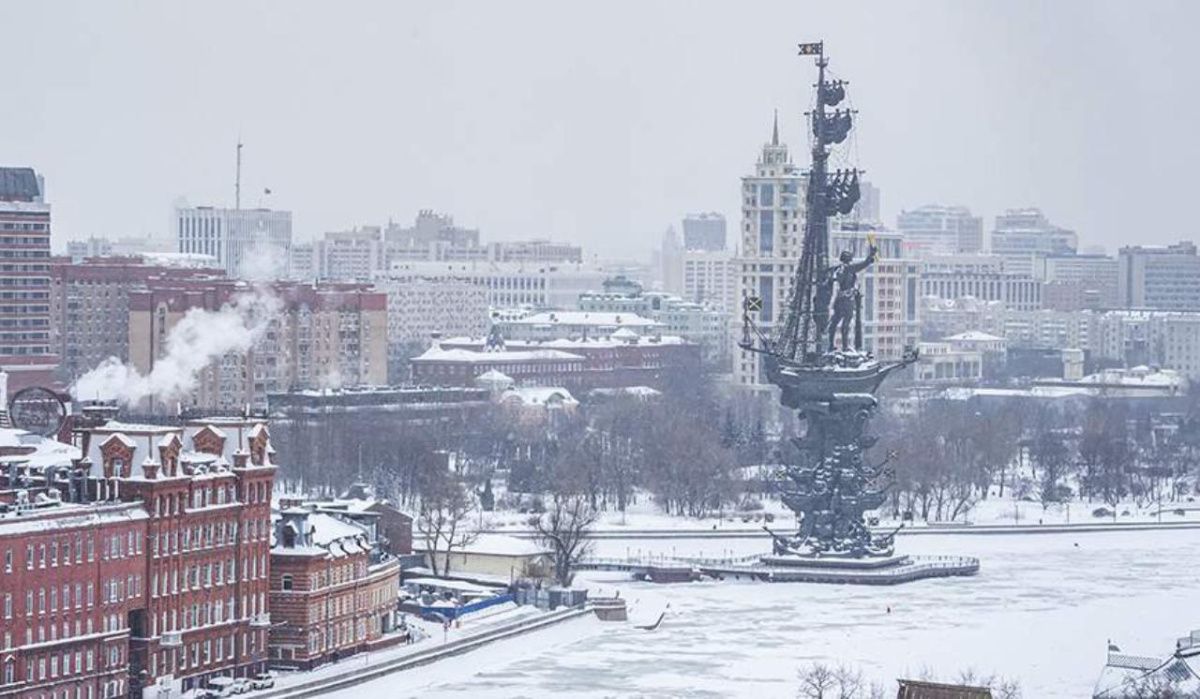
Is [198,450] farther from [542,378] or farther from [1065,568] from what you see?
[542,378]

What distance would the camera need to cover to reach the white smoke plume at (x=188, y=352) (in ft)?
283

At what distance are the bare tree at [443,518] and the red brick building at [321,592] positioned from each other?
33.6ft

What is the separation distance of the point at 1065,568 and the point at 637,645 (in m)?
18.6

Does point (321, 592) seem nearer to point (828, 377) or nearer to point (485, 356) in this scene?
point (828, 377)

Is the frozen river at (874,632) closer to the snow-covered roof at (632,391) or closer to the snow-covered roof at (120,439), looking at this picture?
the snow-covered roof at (120,439)

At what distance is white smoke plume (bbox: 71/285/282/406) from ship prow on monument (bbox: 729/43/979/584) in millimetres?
17788

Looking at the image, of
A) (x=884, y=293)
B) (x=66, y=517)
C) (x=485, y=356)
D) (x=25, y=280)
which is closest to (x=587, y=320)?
(x=884, y=293)

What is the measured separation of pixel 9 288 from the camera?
108250 millimetres

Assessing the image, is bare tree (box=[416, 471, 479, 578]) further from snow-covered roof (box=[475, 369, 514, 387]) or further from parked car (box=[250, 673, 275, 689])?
snow-covered roof (box=[475, 369, 514, 387])

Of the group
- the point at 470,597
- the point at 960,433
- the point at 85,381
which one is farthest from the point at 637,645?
the point at 960,433

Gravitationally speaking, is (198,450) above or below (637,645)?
above

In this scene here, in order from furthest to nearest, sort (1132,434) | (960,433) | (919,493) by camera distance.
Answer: (1132,434), (960,433), (919,493)

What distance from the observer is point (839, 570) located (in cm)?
7762

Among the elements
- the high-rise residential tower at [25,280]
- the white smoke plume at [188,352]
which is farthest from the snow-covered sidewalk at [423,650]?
the high-rise residential tower at [25,280]
